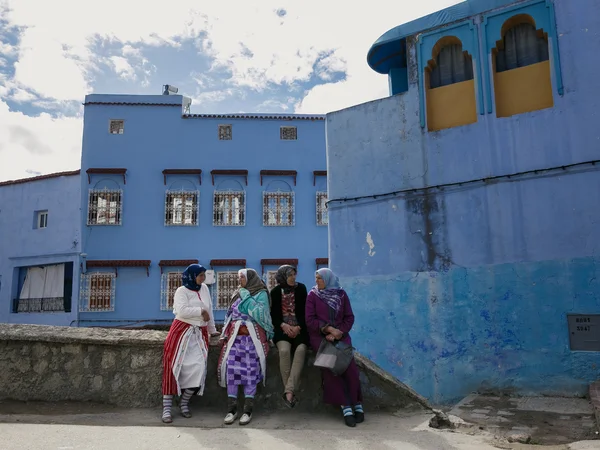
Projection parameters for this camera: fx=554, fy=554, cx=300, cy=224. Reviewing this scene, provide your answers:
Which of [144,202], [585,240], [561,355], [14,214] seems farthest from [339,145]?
[14,214]

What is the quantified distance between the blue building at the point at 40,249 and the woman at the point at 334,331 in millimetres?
14147

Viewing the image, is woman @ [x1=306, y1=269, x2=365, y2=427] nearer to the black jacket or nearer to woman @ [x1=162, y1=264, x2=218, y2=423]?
the black jacket

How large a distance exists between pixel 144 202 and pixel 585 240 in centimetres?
1423

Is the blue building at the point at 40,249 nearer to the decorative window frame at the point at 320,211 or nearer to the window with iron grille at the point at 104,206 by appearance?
the window with iron grille at the point at 104,206

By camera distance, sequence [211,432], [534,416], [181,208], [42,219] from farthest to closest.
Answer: [42,219] → [181,208] → [534,416] → [211,432]

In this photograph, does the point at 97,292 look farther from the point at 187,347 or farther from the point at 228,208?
the point at 187,347

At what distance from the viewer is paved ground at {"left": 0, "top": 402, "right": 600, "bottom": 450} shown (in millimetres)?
4094

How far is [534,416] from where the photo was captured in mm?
5949

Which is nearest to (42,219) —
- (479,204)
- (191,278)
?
(191,278)

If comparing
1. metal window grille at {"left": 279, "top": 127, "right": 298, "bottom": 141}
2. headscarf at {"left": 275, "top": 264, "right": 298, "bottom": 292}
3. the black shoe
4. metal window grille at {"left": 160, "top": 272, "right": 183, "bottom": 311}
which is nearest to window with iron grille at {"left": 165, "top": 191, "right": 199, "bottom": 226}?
metal window grille at {"left": 160, "top": 272, "right": 183, "bottom": 311}

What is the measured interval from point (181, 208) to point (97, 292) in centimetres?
376

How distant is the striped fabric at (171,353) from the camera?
4953mm

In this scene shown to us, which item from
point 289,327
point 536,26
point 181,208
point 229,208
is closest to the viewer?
point 289,327

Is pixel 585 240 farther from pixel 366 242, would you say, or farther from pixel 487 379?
pixel 366 242
